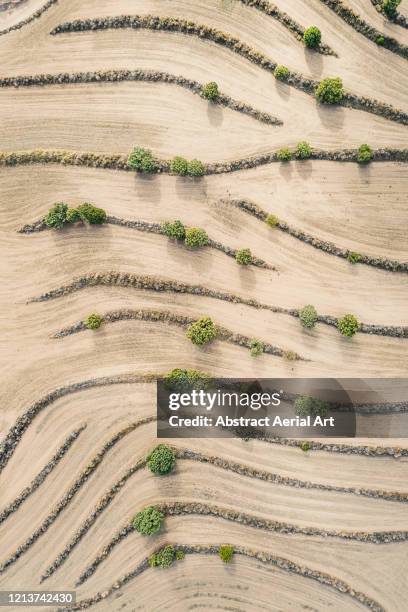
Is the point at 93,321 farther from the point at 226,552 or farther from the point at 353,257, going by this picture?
the point at 353,257

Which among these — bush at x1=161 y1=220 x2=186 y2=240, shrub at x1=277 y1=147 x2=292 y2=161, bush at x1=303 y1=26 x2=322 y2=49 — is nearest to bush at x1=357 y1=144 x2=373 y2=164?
shrub at x1=277 y1=147 x2=292 y2=161

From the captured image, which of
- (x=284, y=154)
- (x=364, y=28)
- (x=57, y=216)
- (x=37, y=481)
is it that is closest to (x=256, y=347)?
(x=284, y=154)

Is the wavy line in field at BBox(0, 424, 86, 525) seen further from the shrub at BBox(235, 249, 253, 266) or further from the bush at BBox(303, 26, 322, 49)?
the bush at BBox(303, 26, 322, 49)

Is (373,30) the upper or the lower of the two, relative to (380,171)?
upper

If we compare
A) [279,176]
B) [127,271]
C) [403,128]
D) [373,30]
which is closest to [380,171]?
[403,128]

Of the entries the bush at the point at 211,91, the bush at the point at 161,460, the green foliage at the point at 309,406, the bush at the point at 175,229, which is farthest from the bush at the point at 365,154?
the bush at the point at 161,460

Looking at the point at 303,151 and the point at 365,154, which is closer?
the point at 365,154

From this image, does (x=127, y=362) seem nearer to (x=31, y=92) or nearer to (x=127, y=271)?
(x=127, y=271)
